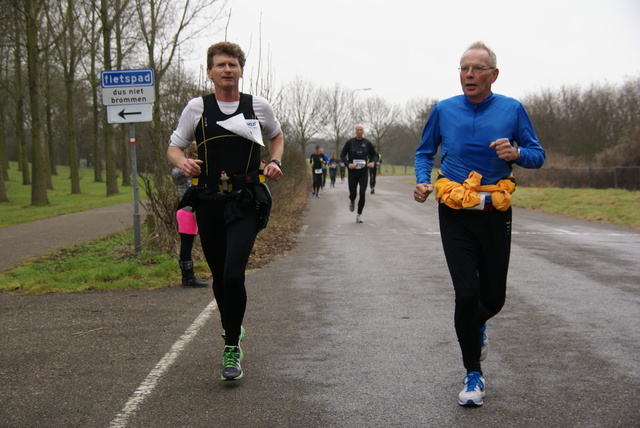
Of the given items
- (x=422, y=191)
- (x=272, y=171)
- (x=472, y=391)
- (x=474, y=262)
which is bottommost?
(x=472, y=391)

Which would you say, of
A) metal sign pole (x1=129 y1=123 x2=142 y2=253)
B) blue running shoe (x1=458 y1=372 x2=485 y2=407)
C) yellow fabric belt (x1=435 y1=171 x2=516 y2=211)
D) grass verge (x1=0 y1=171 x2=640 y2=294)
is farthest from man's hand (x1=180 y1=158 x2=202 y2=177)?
metal sign pole (x1=129 y1=123 x2=142 y2=253)

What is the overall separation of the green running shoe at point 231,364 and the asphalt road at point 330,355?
72 millimetres

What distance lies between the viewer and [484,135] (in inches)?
157

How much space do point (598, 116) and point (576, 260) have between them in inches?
1276

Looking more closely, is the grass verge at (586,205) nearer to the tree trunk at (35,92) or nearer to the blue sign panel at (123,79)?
the blue sign panel at (123,79)

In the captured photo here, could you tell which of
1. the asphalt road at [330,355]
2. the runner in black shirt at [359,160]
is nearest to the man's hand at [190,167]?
the asphalt road at [330,355]

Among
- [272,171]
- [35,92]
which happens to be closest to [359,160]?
[272,171]

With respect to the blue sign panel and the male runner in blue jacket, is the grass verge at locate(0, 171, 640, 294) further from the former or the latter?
the male runner in blue jacket

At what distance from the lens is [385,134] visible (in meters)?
76.4

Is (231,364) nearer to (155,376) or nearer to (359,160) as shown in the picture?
(155,376)

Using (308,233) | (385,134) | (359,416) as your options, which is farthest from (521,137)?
(385,134)

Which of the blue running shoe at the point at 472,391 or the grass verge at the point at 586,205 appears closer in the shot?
the blue running shoe at the point at 472,391

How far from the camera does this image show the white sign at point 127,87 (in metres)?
9.55

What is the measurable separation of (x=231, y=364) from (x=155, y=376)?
1.85 ft
